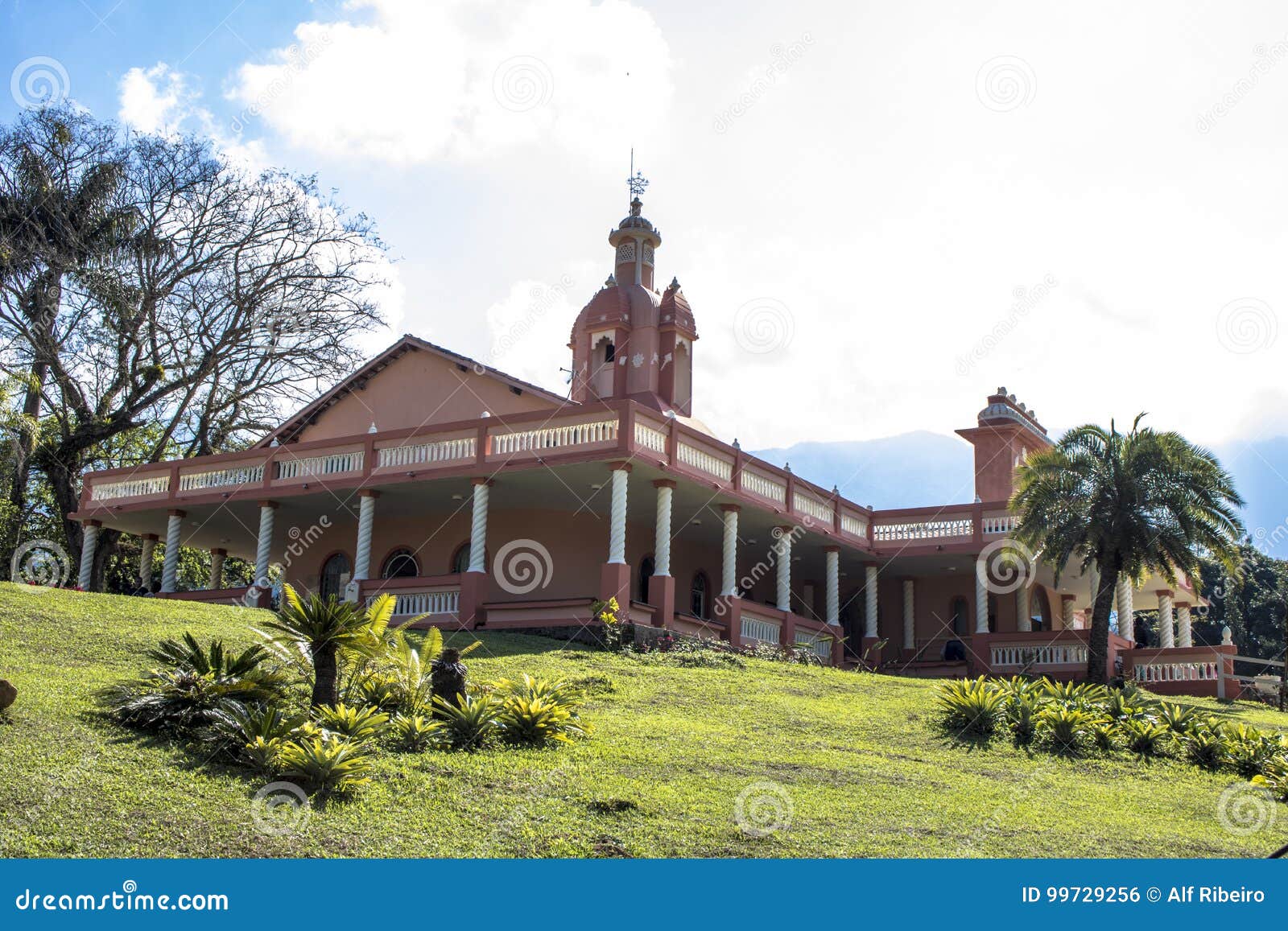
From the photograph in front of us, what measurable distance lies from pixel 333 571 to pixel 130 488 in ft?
16.3

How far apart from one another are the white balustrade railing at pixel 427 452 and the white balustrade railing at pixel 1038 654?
12.3 m

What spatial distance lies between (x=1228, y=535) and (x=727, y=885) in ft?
59.5

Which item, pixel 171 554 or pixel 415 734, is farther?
pixel 171 554

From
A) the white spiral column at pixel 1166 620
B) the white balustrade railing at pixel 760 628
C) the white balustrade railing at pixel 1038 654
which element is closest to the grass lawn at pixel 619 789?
the white balustrade railing at pixel 760 628

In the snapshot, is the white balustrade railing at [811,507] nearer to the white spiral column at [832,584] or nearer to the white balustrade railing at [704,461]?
the white spiral column at [832,584]

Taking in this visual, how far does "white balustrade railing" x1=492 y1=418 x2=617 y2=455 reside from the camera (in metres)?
25.5

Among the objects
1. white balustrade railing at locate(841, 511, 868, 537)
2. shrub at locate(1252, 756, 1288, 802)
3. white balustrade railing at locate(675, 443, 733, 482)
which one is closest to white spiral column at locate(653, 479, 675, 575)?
white balustrade railing at locate(675, 443, 733, 482)

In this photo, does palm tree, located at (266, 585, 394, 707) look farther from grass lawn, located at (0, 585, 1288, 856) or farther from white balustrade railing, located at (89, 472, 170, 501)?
white balustrade railing, located at (89, 472, 170, 501)

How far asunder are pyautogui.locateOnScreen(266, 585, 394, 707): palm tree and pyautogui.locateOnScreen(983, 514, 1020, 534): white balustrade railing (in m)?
19.8

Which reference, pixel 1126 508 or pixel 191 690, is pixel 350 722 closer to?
pixel 191 690

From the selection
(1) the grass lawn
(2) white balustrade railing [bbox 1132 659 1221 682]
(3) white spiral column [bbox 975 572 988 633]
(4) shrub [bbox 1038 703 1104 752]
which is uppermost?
(3) white spiral column [bbox 975 572 988 633]

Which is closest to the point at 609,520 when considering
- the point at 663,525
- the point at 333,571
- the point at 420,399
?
the point at 663,525

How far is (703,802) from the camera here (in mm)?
13367

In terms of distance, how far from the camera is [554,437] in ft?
85.5
